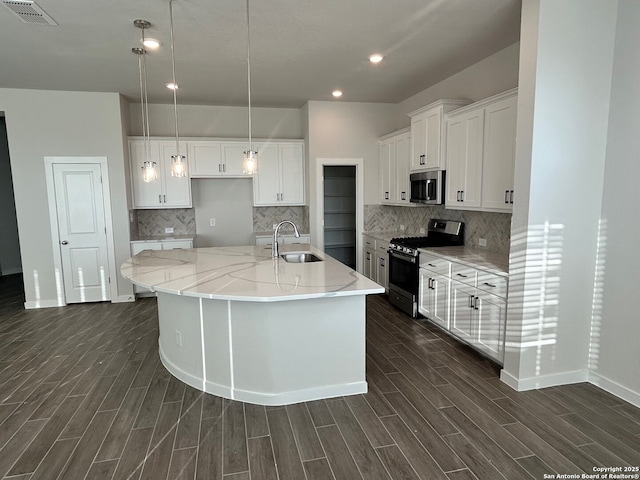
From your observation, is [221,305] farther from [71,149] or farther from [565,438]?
[71,149]

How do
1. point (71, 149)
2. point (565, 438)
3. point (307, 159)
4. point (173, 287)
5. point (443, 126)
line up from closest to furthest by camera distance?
point (565, 438) → point (173, 287) → point (443, 126) → point (71, 149) → point (307, 159)

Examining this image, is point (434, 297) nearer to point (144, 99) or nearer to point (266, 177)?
point (266, 177)

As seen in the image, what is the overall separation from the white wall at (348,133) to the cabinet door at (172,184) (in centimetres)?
190

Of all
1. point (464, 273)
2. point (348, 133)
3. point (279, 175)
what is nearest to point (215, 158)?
point (279, 175)

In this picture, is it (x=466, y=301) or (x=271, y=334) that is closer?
(x=271, y=334)

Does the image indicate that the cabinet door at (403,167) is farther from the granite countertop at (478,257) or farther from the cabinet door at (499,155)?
the cabinet door at (499,155)

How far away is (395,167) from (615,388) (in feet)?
12.2

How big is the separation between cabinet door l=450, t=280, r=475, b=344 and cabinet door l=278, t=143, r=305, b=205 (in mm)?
3214

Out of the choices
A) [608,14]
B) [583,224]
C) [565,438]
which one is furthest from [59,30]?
[565,438]

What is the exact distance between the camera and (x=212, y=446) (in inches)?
93.8

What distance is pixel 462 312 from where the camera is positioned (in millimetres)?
3736

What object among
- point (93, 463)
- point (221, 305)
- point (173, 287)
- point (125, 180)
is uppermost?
point (125, 180)

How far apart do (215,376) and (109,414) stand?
2.48ft

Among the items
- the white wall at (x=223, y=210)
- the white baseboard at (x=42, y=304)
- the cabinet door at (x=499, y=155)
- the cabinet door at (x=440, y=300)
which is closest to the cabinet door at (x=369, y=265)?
the cabinet door at (x=440, y=300)
